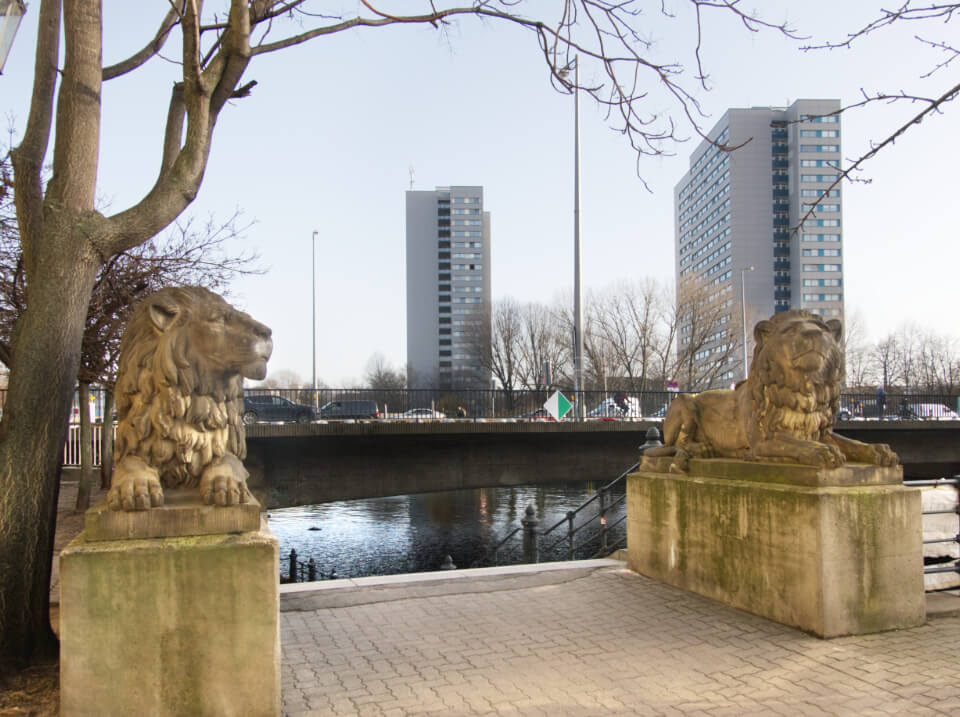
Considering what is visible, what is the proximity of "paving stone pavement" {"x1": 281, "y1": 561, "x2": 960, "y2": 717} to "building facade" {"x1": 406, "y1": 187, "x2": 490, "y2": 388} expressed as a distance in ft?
363

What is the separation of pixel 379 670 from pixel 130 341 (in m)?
2.74

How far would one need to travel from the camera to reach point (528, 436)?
21.0 m

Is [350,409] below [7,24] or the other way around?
below

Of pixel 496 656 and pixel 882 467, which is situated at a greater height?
pixel 882 467

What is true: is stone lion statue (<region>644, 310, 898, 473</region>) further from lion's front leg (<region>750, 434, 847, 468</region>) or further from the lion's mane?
the lion's mane

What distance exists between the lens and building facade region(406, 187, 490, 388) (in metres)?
128

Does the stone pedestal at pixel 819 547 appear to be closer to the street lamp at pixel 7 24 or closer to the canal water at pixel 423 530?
the street lamp at pixel 7 24

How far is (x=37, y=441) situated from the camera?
17.0 ft

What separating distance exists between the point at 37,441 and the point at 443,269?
12983 centimetres

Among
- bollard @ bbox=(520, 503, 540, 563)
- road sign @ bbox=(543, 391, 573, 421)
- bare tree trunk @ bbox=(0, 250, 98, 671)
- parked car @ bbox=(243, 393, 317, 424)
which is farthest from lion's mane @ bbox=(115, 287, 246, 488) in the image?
parked car @ bbox=(243, 393, 317, 424)

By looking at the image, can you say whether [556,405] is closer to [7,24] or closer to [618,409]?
[618,409]

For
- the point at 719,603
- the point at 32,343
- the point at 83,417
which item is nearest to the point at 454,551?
the point at 83,417

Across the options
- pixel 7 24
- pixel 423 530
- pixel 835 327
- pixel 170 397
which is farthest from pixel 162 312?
pixel 423 530

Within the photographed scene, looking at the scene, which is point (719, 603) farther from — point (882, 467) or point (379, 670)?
point (379, 670)
